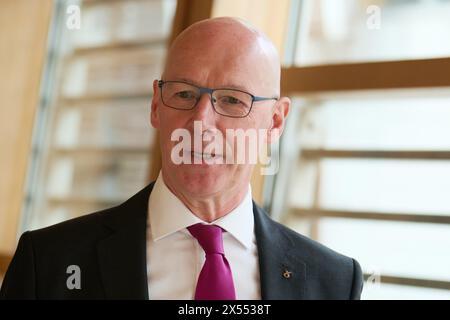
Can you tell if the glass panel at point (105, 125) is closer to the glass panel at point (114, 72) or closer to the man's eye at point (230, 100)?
the glass panel at point (114, 72)

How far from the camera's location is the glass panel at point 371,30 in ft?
8.11

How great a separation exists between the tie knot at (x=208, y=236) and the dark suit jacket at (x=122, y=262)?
10 cm

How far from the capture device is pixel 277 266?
1438mm

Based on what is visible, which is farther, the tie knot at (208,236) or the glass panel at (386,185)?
the glass panel at (386,185)

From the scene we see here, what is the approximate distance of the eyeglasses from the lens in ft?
4.53

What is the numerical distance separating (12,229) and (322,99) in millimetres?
1880

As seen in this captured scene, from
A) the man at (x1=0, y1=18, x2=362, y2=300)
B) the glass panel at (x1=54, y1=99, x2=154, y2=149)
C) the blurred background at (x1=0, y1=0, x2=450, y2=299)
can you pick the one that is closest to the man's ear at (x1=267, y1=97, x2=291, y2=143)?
the man at (x1=0, y1=18, x2=362, y2=300)

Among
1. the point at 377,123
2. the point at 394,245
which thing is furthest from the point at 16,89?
the point at 394,245

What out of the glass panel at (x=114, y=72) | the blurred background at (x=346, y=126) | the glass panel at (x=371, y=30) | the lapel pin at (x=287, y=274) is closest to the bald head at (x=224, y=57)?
the lapel pin at (x=287, y=274)

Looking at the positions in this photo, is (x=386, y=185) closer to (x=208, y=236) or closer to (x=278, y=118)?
(x=278, y=118)
